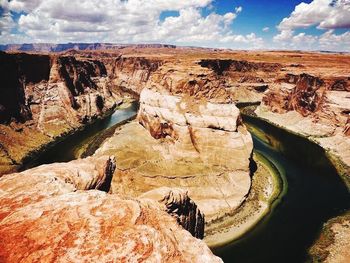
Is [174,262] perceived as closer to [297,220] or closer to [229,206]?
[229,206]

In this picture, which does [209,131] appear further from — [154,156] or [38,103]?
[38,103]

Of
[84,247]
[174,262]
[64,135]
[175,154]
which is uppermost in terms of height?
[84,247]

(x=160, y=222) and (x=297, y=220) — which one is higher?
(x=160, y=222)

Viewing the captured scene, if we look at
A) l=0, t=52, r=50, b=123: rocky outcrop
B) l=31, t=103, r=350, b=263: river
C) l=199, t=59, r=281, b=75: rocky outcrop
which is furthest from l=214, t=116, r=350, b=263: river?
l=199, t=59, r=281, b=75: rocky outcrop

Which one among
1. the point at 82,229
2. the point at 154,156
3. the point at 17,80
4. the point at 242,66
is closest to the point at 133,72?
the point at 242,66

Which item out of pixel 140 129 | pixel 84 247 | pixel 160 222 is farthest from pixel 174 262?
pixel 140 129

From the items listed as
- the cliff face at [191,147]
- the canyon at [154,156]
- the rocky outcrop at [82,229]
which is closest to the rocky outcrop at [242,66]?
the canyon at [154,156]
